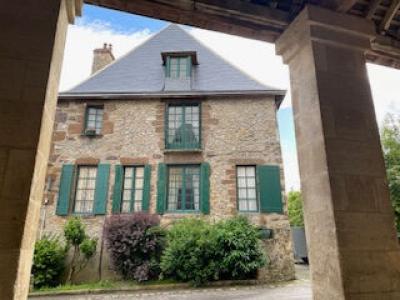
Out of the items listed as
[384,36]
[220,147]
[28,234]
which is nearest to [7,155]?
[28,234]

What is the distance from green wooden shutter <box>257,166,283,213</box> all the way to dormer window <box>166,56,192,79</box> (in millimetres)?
4458

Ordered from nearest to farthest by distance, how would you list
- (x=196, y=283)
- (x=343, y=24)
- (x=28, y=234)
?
(x=28, y=234) → (x=343, y=24) → (x=196, y=283)

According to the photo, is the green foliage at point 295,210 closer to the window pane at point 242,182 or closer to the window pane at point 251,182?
the window pane at point 251,182

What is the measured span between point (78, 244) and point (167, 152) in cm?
366

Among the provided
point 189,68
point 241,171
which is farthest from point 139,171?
point 189,68

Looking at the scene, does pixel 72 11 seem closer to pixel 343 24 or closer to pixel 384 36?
pixel 343 24

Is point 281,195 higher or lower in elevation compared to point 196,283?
higher

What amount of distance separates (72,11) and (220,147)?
7603 millimetres

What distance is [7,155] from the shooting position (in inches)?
A: 55.6

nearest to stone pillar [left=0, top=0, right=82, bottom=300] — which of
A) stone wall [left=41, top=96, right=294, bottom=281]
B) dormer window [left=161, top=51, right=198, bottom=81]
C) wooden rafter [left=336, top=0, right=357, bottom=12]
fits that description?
wooden rafter [left=336, top=0, right=357, bottom=12]

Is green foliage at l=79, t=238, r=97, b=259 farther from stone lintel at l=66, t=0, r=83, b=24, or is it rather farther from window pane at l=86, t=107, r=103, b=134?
stone lintel at l=66, t=0, r=83, b=24

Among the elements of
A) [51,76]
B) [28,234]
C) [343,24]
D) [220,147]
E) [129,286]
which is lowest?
[129,286]

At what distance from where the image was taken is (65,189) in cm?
880

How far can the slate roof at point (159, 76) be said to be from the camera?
9773 millimetres
